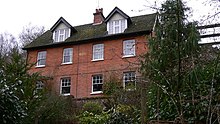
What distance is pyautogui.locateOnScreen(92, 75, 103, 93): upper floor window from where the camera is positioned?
25344 millimetres

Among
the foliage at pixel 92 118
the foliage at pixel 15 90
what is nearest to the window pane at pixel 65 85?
the foliage at pixel 92 118

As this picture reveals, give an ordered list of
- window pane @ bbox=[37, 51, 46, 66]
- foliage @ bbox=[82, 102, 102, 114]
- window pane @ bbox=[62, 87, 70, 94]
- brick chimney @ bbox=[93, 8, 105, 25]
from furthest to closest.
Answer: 1. brick chimney @ bbox=[93, 8, 105, 25]
2. window pane @ bbox=[37, 51, 46, 66]
3. window pane @ bbox=[62, 87, 70, 94]
4. foliage @ bbox=[82, 102, 102, 114]

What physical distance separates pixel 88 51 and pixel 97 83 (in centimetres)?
285

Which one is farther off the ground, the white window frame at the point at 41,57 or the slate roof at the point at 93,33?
the slate roof at the point at 93,33

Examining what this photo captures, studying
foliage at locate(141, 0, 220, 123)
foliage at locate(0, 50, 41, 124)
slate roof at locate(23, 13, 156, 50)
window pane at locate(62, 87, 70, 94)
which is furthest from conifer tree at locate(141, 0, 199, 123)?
window pane at locate(62, 87, 70, 94)

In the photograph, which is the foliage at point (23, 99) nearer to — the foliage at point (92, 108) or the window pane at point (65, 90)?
the foliage at point (92, 108)

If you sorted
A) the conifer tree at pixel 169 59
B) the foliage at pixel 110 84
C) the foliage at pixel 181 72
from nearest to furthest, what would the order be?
the foliage at pixel 181 72 < the conifer tree at pixel 169 59 < the foliage at pixel 110 84

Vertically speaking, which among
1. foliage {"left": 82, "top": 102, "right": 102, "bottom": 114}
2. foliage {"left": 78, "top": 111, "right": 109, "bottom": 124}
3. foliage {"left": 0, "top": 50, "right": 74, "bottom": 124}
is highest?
foliage {"left": 0, "top": 50, "right": 74, "bottom": 124}

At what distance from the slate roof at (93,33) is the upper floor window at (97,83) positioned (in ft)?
10.1

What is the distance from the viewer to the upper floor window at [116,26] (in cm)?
2609

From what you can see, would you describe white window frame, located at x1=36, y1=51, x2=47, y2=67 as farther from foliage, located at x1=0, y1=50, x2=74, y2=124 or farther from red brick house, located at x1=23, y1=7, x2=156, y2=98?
foliage, located at x1=0, y1=50, x2=74, y2=124

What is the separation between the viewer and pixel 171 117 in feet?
28.1

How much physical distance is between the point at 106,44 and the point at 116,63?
1.92 metres

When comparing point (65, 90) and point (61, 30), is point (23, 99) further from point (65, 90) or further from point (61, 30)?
point (61, 30)
